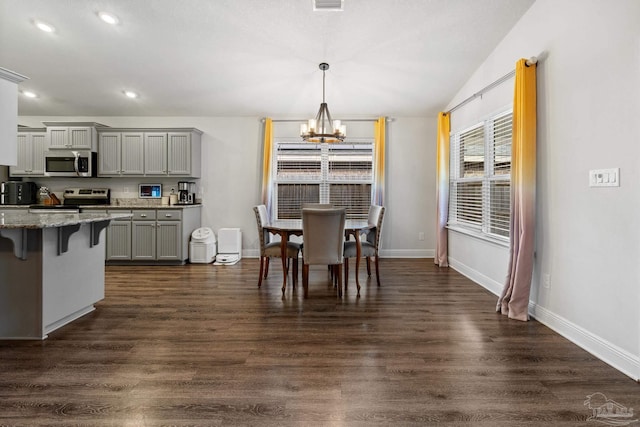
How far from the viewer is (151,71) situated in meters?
4.48

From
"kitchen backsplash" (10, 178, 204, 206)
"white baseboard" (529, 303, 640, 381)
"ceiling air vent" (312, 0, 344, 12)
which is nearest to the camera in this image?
"white baseboard" (529, 303, 640, 381)

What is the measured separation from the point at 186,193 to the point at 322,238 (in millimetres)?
3038

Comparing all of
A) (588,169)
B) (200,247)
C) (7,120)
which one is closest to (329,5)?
(588,169)

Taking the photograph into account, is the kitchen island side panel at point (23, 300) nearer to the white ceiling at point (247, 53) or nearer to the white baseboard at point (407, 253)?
the white ceiling at point (247, 53)

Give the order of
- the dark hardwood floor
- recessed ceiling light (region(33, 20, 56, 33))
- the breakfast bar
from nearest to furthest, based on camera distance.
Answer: the dark hardwood floor, the breakfast bar, recessed ceiling light (region(33, 20, 56, 33))

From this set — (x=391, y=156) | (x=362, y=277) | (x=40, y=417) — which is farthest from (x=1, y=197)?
(x=391, y=156)

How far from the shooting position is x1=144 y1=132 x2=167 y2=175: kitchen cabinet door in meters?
5.41

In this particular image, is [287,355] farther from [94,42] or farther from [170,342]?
[94,42]

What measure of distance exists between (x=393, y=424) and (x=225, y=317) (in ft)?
6.08

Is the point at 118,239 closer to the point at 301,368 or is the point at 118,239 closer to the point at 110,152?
the point at 110,152

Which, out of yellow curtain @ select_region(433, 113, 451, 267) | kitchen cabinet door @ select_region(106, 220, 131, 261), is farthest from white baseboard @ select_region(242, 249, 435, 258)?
kitchen cabinet door @ select_region(106, 220, 131, 261)

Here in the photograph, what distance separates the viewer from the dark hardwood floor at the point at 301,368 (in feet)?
5.57

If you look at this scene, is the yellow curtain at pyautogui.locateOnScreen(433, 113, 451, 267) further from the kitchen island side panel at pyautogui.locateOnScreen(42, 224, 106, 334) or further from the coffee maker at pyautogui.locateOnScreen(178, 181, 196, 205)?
the kitchen island side panel at pyautogui.locateOnScreen(42, 224, 106, 334)

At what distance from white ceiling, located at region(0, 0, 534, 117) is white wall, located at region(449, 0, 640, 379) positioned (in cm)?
83
